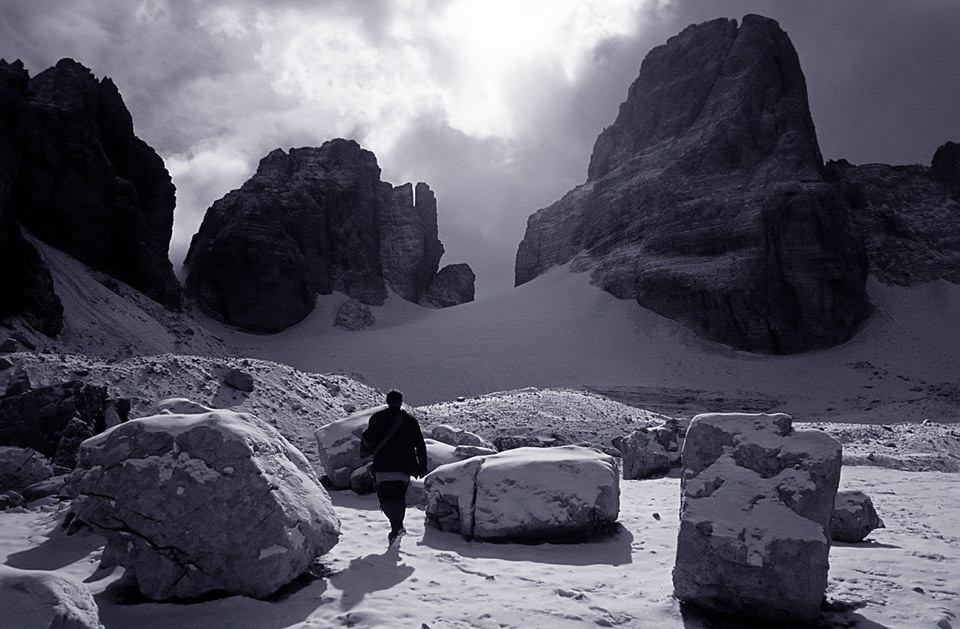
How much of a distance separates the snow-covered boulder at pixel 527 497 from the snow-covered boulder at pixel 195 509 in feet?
6.89

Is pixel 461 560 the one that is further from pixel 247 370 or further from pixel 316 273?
pixel 316 273

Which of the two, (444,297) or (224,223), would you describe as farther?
(444,297)

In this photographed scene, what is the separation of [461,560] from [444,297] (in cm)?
7943

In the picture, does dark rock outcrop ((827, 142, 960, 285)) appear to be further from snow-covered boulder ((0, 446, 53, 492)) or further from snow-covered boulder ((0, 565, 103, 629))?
snow-covered boulder ((0, 565, 103, 629))

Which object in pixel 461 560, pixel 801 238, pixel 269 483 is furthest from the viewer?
pixel 801 238

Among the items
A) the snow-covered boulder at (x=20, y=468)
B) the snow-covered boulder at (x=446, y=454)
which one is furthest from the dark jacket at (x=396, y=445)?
the snow-covered boulder at (x=20, y=468)

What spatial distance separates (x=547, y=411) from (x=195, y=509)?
64.4ft

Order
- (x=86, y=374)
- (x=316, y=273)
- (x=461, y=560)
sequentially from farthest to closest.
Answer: (x=316, y=273) → (x=86, y=374) → (x=461, y=560)

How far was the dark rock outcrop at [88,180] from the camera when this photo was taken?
130ft

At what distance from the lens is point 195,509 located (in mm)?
4363

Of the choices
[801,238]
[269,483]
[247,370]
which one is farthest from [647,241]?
[269,483]

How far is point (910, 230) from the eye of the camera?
63.6 metres

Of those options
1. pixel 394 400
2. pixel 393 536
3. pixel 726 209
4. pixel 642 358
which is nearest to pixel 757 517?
pixel 393 536

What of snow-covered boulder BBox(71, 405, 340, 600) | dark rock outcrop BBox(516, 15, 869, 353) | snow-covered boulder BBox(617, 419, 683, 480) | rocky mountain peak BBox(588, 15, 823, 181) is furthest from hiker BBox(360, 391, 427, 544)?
rocky mountain peak BBox(588, 15, 823, 181)
